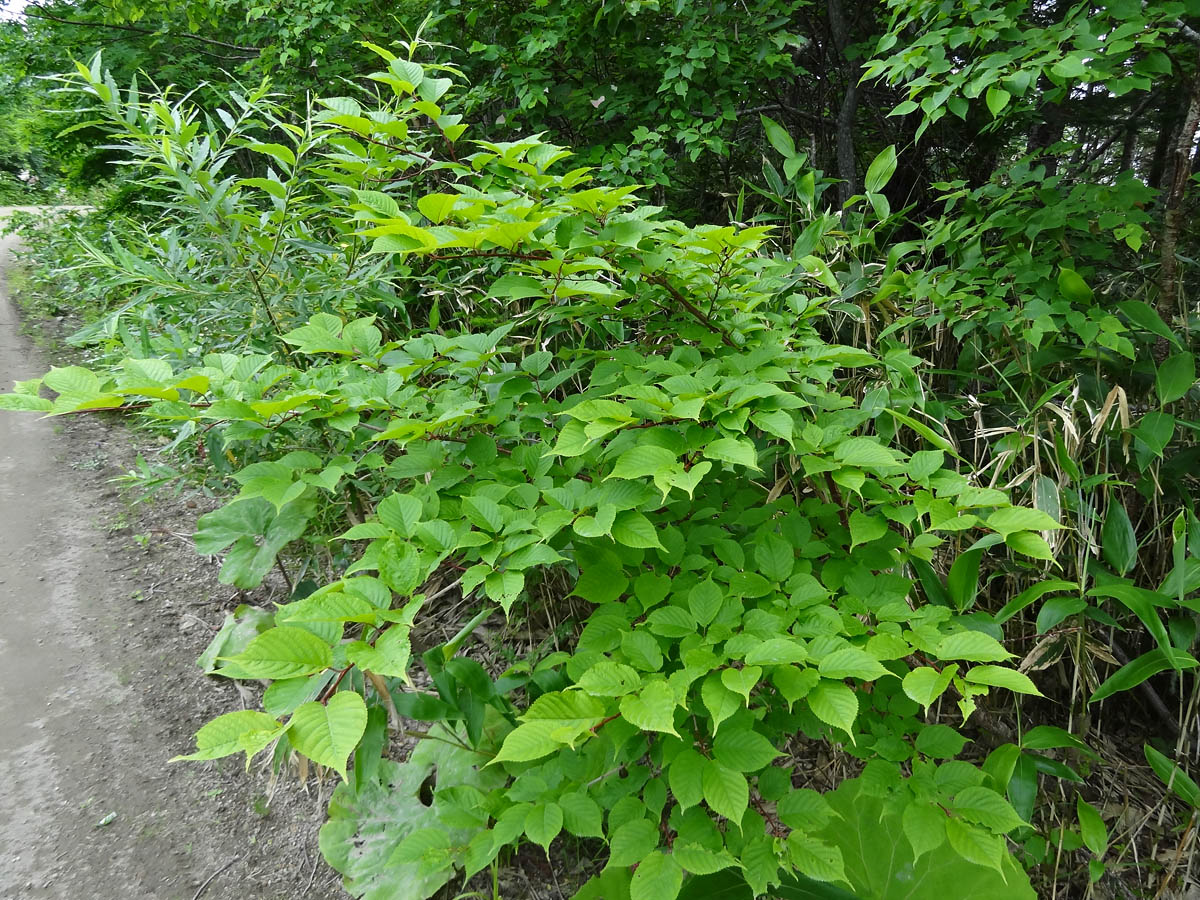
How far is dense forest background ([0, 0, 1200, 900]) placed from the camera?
35.4 inches

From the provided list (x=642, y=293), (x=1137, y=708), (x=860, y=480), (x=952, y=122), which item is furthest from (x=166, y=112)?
(x=952, y=122)

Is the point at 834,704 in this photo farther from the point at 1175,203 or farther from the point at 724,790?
→ the point at 1175,203

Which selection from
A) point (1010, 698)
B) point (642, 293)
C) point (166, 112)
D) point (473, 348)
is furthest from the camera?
point (1010, 698)

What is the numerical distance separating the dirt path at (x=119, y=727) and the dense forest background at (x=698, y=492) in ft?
0.68

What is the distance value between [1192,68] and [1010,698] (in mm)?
1641

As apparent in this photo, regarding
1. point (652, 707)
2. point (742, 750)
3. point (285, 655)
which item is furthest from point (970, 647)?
point (285, 655)

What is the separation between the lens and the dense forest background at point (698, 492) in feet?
2.95

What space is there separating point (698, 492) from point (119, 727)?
5.94 ft

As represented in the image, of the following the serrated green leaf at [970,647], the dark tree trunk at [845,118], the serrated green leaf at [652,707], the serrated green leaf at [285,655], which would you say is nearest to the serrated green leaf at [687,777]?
the serrated green leaf at [652,707]

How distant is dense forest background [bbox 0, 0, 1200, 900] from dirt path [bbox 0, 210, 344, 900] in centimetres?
21

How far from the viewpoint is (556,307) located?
1361 mm

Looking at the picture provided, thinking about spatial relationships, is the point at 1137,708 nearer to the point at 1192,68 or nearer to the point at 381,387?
the point at 1192,68

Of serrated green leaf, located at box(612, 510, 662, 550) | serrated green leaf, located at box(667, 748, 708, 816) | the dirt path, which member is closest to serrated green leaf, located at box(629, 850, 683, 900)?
serrated green leaf, located at box(667, 748, 708, 816)

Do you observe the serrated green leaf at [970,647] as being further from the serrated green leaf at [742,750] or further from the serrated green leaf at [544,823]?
the serrated green leaf at [544,823]
